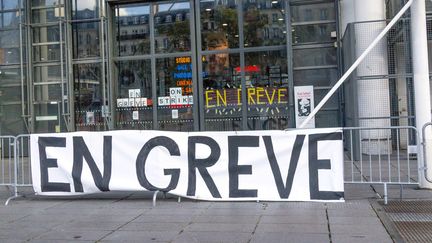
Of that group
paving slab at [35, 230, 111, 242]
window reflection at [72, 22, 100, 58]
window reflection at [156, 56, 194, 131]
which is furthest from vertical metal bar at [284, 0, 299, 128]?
paving slab at [35, 230, 111, 242]

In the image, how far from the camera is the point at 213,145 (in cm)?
870

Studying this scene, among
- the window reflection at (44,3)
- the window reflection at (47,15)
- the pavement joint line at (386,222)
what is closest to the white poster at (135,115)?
the window reflection at (47,15)

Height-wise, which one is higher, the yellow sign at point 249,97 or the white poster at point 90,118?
the yellow sign at point 249,97

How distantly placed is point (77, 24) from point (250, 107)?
642 cm

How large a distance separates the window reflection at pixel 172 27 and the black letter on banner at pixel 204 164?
839 centimetres

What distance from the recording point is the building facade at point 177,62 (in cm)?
1564

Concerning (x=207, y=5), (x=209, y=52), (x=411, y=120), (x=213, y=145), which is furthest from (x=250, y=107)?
(x=213, y=145)

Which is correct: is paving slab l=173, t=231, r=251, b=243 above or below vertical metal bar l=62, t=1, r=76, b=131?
below

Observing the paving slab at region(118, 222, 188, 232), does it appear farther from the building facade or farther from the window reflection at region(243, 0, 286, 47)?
the window reflection at region(243, 0, 286, 47)

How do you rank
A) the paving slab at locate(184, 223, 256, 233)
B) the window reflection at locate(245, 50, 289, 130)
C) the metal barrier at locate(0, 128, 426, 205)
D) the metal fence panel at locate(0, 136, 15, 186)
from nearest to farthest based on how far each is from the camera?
the paving slab at locate(184, 223, 256, 233), the metal fence panel at locate(0, 136, 15, 186), the metal barrier at locate(0, 128, 426, 205), the window reflection at locate(245, 50, 289, 130)

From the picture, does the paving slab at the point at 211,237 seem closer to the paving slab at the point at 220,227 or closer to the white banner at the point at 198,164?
the paving slab at the point at 220,227

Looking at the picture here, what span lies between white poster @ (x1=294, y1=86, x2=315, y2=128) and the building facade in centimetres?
17

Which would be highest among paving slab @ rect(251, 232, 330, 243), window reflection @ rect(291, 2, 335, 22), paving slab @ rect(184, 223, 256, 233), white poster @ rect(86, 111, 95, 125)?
window reflection @ rect(291, 2, 335, 22)

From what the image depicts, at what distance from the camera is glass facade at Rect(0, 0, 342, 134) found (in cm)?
1577
